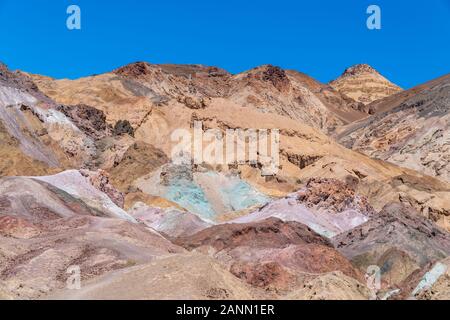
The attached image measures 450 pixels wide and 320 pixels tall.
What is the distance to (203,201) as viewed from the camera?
43.9m

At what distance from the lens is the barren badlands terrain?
16.9 meters

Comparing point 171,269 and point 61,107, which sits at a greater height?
point 61,107

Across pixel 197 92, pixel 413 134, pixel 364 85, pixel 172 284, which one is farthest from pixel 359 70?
pixel 172 284

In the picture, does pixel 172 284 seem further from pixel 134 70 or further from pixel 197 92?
pixel 197 92

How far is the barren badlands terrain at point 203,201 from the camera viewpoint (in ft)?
55.6

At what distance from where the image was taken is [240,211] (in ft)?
136

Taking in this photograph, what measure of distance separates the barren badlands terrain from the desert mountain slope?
261 mm

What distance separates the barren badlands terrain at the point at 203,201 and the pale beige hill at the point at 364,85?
171ft

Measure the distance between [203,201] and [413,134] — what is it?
4763 centimetres

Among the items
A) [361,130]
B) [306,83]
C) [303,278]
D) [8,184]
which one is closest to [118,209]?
[8,184]

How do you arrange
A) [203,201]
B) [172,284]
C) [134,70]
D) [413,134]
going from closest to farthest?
[172,284] < [203,201] < [413,134] < [134,70]
